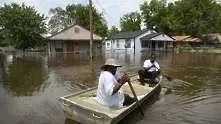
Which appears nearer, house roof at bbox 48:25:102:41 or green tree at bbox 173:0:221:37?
house roof at bbox 48:25:102:41

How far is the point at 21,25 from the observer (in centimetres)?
3331

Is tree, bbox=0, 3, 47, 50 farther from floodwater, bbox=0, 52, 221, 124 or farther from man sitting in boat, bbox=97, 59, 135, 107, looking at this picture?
man sitting in boat, bbox=97, 59, 135, 107

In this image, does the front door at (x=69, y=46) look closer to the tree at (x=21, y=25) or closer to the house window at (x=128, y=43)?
the tree at (x=21, y=25)

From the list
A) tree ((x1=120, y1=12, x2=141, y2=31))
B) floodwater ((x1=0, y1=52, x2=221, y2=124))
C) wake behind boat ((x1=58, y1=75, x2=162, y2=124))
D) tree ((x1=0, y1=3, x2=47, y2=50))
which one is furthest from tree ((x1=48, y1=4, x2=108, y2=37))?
wake behind boat ((x1=58, y1=75, x2=162, y2=124))

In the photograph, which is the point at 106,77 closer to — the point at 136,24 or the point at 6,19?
the point at 6,19

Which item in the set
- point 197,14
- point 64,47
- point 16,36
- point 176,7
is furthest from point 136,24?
point 16,36

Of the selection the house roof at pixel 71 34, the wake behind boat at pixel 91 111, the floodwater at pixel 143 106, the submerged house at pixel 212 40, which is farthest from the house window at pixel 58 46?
the submerged house at pixel 212 40

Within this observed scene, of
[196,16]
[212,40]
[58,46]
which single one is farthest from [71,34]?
[212,40]

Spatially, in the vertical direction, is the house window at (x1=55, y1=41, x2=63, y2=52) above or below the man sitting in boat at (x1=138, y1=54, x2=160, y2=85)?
above

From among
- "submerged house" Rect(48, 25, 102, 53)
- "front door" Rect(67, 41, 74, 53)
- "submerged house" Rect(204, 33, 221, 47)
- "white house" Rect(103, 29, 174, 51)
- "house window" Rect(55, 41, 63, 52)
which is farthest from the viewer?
"submerged house" Rect(204, 33, 221, 47)

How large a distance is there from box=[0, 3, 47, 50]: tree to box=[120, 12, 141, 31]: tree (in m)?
35.0

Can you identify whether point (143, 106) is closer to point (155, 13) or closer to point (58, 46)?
point (58, 46)

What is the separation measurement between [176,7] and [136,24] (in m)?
15.2

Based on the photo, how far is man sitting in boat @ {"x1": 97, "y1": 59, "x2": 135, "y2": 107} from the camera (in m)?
4.87
